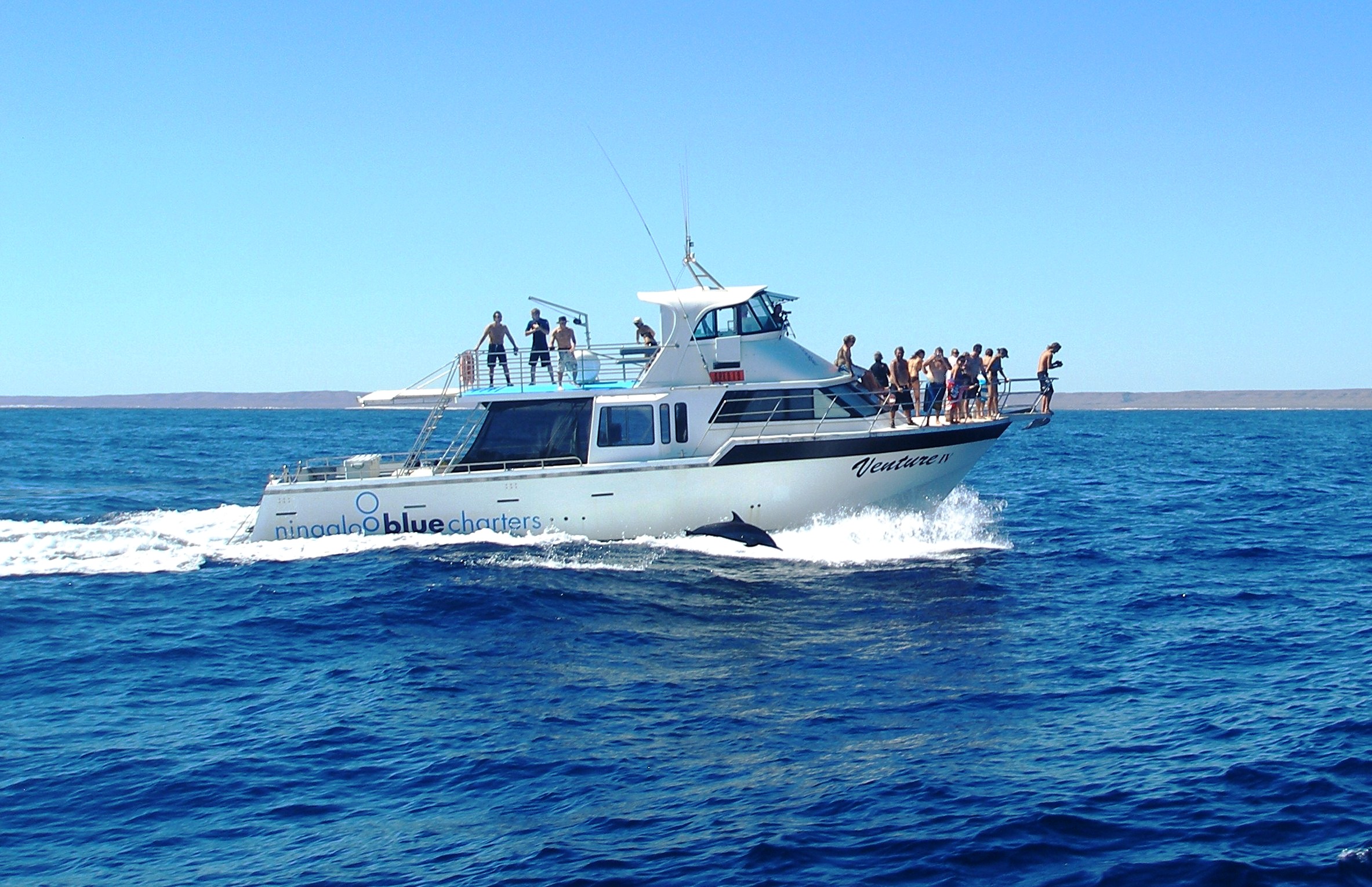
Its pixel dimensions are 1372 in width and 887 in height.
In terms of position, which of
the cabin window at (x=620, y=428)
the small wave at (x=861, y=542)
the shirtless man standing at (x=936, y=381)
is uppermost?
the shirtless man standing at (x=936, y=381)

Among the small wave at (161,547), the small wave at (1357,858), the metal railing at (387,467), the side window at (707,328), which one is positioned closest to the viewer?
the small wave at (1357,858)

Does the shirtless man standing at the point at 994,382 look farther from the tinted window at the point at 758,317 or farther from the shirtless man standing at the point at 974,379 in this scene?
the tinted window at the point at 758,317

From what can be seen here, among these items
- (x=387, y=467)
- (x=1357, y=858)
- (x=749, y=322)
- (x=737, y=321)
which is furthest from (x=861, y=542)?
(x=1357, y=858)

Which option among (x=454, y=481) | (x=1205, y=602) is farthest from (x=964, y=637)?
(x=454, y=481)

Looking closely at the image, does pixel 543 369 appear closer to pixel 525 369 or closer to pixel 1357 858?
pixel 525 369

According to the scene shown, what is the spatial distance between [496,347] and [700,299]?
4207 mm

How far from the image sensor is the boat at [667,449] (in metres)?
19.9

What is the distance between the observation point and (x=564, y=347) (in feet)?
70.8

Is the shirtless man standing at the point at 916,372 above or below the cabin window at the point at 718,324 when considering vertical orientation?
below

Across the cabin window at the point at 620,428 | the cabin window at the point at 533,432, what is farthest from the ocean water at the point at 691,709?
the cabin window at the point at 620,428

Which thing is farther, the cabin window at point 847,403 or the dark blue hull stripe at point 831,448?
the cabin window at point 847,403

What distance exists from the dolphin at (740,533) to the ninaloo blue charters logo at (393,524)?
10.4 feet

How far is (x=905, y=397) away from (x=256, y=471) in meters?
29.0

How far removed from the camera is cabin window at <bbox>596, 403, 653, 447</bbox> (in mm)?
20484
